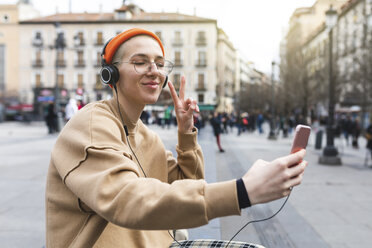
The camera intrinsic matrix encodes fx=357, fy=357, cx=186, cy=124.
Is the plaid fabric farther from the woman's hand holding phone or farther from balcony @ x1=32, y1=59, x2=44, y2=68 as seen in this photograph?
balcony @ x1=32, y1=59, x2=44, y2=68

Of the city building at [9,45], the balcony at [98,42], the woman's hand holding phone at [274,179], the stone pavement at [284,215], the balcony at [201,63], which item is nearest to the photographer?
the woman's hand holding phone at [274,179]

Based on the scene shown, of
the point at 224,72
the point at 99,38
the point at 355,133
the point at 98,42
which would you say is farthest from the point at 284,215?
the point at 224,72

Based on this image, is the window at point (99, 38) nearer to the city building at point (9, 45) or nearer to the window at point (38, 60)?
→ the window at point (38, 60)

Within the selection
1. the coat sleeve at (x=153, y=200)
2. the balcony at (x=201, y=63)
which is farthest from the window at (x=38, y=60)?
the coat sleeve at (x=153, y=200)

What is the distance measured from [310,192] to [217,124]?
7.09 metres

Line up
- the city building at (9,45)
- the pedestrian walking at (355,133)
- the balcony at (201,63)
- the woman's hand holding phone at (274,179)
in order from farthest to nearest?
the city building at (9,45) < the balcony at (201,63) < the pedestrian walking at (355,133) < the woman's hand holding phone at (274,179)

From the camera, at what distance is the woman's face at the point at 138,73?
1.45 metres

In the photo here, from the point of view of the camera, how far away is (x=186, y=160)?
1834 millimetres

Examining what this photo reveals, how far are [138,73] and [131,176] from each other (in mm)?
540

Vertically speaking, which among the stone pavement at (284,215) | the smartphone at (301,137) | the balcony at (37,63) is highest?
the balcony at (37,63)

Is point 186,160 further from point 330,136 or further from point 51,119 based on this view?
point 51,119

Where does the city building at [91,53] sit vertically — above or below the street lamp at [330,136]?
above

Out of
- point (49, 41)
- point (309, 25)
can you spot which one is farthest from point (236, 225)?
point (49, 41)

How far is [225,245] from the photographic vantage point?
5.00 feet
